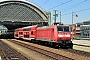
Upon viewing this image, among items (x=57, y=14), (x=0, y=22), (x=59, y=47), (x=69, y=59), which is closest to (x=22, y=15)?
(x=0, y=22)

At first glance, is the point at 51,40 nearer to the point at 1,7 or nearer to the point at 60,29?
the point at 60,29

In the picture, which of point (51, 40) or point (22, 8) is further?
point (22, 8)

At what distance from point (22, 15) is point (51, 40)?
113588 millimetres

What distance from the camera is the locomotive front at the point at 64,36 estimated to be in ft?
102

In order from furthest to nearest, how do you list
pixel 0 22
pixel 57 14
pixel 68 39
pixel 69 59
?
1. pixel 0 22
2. pixel 57 14
3. pixel 68 39
4. pixel 69 59

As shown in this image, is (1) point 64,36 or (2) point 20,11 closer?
(1) point 64,36

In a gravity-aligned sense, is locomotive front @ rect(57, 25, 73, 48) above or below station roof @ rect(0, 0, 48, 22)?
below

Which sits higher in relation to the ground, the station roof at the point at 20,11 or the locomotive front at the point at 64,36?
the station roof at the point at 20,11

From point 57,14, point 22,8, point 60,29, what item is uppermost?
point 22,8

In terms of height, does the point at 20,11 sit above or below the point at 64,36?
above

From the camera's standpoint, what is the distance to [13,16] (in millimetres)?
143250

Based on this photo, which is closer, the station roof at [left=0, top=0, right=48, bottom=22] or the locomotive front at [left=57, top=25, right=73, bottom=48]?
the locomotive front at [left=57, top=25, right=73, bottom=48]

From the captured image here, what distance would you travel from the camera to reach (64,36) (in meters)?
31.3

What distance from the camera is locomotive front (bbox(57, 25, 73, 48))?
3114 centimetres
